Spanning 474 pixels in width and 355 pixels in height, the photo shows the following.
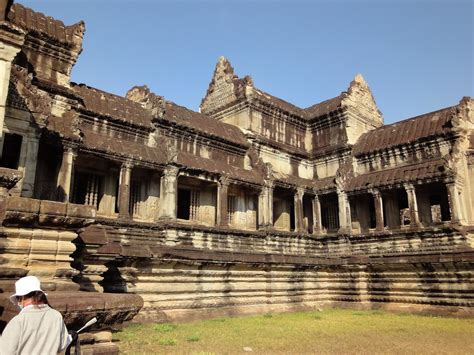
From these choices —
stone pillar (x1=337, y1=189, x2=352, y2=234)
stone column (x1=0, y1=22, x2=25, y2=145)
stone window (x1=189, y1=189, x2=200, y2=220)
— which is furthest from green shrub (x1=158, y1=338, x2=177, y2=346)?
stone pillar (x1=337, y1=189, x2=352, y2=234)

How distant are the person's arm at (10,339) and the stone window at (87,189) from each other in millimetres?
15122

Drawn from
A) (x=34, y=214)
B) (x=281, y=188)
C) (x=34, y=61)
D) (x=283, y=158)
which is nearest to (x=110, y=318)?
(x=34, y=214)

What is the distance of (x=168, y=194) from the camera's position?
18297 millimetres

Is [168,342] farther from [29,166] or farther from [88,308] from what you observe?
[29,166]

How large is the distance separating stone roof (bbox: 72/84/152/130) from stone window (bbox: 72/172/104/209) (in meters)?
2.85

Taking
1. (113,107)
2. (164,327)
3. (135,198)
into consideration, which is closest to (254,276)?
(164,327)

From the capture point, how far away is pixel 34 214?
5.31m

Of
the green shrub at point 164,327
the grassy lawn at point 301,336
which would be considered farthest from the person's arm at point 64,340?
the green shrub at point 164,327

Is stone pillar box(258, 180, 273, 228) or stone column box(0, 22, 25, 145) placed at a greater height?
stone column box(0, 22, 25, 145)

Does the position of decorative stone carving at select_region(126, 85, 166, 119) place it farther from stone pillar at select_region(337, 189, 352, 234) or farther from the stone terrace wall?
stone pillar at select_region(337, 189, 352, 234)

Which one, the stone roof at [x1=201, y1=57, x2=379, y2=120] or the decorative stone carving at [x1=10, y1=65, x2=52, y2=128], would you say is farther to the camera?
the stone roof at [x1=201, y1=57, x2=379, y2=120]

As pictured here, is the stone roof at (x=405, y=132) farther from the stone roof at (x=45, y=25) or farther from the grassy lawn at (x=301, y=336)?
the stone roof at (x=45, y=25)

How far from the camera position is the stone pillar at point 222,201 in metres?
20.1

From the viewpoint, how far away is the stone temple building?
23.0 ft
